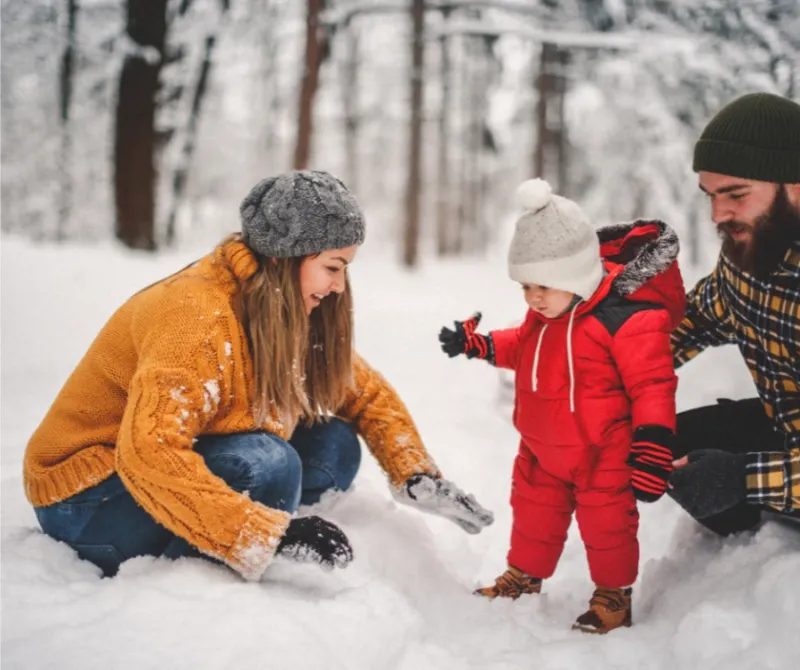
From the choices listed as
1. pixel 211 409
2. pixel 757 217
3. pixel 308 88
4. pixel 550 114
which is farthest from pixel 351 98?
pixel 211 409

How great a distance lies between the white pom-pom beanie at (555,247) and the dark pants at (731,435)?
68 cm

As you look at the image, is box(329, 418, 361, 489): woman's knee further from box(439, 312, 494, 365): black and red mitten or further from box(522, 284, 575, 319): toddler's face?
box(522, 284, 575, 319): toddler's face

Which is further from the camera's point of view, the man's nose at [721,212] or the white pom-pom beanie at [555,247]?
the white pom-pom beanie at [555,247]

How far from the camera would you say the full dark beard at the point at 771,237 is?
2025 mm

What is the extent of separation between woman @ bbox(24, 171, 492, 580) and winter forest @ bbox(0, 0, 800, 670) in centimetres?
16

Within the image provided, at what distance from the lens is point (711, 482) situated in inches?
78.1

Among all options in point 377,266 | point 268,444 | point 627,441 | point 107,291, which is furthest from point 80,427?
point 377,266

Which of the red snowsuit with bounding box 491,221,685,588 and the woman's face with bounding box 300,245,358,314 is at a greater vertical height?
the woman's face with bounding box 300,245,358,314

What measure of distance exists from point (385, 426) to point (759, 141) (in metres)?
1.56

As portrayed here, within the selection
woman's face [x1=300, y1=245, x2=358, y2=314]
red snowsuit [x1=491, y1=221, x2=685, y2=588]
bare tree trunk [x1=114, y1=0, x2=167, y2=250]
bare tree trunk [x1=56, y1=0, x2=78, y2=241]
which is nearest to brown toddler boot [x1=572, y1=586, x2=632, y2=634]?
red snowsuit [x1=491, y1=221, x2=685, y2=588]

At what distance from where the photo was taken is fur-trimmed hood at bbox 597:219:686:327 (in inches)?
88.8

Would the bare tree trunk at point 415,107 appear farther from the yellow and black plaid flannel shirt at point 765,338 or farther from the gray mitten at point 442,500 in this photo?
the gray mitten at point 442,500

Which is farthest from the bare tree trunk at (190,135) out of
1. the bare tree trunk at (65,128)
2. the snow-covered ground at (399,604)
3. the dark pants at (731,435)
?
the dark pants at (731,435)

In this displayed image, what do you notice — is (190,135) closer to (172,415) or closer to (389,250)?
(389,250)
